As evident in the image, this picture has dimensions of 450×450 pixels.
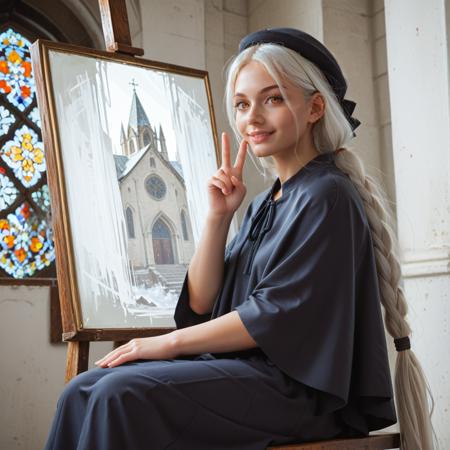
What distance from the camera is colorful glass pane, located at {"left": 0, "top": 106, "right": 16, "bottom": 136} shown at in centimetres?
337

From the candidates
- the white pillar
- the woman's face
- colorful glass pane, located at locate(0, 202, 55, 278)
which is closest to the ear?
the woman's face

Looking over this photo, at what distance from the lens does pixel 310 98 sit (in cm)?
165

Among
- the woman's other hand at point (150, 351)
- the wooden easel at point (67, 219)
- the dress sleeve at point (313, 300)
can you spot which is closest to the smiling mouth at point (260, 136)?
the dress sleeve at point (313, 300)

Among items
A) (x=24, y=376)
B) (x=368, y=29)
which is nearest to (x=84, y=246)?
(x=24, y=376)

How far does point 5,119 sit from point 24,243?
0.60 m

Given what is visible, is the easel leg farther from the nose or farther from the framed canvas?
the nose

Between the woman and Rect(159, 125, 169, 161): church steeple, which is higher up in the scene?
Rect(159, 125, 169, 161): church steeple

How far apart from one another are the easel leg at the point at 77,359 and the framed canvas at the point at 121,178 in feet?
0.10

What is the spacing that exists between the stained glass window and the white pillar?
1836 millimetres

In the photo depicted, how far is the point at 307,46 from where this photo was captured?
64.0 inches

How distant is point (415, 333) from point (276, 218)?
0.76 meters

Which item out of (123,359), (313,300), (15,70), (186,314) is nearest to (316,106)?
(313,300)

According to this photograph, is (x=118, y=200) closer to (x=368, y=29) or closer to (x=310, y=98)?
(x=310, y=98)

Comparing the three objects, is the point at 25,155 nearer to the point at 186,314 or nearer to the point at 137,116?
the point at 137,116
